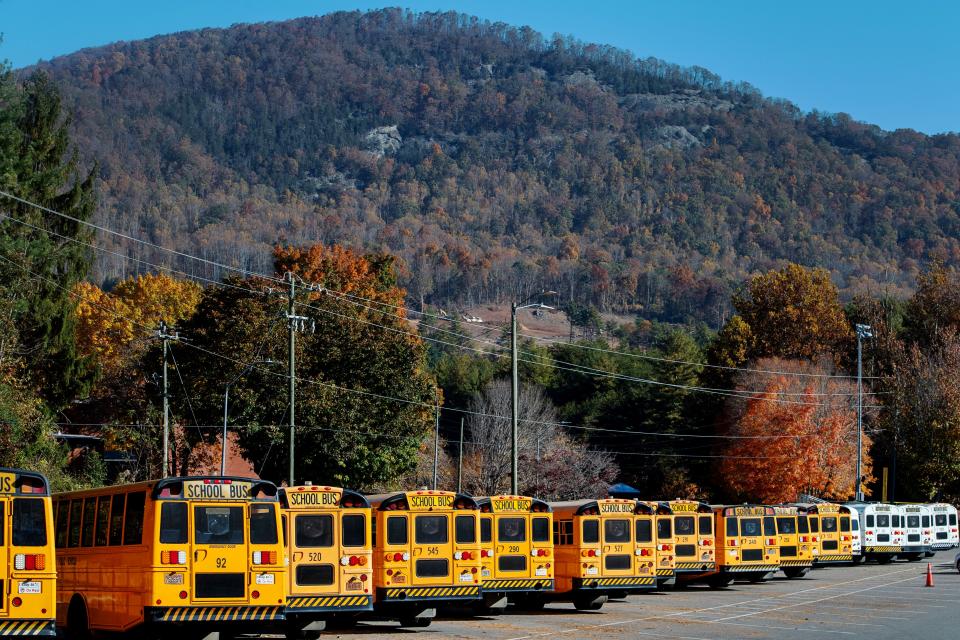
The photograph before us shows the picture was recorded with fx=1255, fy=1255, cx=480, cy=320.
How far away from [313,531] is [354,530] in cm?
86

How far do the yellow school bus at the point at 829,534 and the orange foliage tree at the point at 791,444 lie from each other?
29830mm

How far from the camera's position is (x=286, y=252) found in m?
78.0

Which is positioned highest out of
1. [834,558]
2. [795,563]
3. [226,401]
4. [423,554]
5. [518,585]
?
[226,401]

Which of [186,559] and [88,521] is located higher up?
[88,521]

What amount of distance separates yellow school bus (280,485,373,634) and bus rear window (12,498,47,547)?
19.7ft

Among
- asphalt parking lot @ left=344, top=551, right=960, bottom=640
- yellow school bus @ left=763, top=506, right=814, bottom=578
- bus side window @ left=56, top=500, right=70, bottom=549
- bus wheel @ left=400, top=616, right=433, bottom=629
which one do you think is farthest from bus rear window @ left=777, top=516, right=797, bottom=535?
bus side window @ left=56, top=500, right=70, bottom=549

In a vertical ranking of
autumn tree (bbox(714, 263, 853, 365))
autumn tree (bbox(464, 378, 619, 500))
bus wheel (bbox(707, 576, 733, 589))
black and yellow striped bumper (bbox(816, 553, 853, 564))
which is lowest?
bus wheel (bbox(707, 576, 733, 589))

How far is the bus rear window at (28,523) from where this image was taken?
1853 cm

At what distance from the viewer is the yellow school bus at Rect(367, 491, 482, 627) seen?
87.9ft

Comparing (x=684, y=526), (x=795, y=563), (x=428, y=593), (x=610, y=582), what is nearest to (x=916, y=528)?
(x=795, y=563)

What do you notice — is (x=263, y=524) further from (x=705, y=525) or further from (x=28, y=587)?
(x=705, y=525)

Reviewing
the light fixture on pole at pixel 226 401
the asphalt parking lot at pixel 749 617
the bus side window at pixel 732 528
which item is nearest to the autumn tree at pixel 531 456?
the light fixture on pole at pixel 226 401

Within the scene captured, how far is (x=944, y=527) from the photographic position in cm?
5784

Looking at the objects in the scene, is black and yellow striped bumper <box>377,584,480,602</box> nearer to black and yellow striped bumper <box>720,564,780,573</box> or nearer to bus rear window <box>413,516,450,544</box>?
bus rear window <box>413,516,450,544</box>
